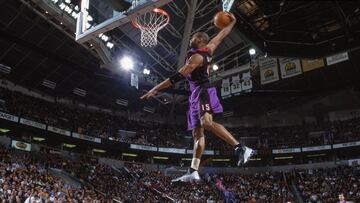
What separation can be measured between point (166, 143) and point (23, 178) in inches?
661

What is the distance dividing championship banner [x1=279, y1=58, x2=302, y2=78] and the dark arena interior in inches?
2.6

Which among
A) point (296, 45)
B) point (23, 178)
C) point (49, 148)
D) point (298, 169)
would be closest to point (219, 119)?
point (298, 169)

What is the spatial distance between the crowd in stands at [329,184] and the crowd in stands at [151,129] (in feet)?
10.3

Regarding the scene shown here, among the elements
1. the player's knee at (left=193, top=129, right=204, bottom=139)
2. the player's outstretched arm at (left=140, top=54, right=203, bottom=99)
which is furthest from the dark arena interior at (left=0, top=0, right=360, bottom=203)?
the player's knee at (left=193, top=129, right=204, bottom=139)

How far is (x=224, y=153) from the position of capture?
1353 inches

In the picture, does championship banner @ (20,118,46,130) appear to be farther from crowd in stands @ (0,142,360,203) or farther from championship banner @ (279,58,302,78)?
championship banner @ (279,58,302,78)

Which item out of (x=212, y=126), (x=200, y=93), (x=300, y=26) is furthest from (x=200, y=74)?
(x=300, y=26)

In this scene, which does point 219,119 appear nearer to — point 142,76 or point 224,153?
point 224,153

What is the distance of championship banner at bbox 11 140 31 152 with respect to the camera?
24481 mm

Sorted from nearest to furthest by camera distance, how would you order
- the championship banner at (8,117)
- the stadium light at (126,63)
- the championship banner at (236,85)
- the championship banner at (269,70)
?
1. the stadium light at (126,63)
2. the championship banner at (8,117)
3. the championship banner at (269,70)
4. the championship banner at (236,85)

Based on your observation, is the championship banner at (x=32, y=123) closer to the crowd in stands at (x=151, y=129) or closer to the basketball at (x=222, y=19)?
the crowd in stands at (x=151, y=129)

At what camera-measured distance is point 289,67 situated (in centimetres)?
2548

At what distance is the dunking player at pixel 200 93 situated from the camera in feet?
14.0

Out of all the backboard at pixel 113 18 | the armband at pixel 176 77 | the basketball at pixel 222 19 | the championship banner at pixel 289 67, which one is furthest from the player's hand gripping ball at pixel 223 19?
the championship banner at pixel 289 67
